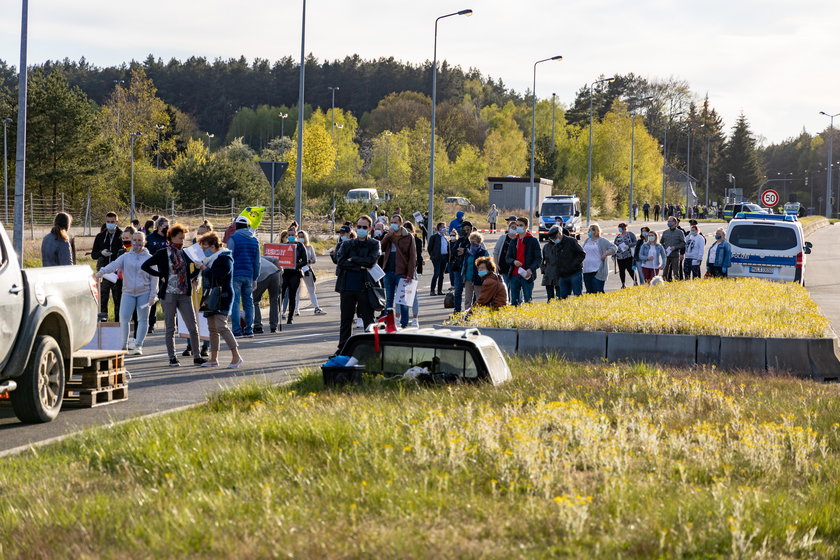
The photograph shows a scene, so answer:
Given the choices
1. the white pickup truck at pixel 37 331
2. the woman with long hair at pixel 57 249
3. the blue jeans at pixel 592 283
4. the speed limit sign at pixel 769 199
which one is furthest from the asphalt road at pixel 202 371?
the speed limit sign at pixel 769 199

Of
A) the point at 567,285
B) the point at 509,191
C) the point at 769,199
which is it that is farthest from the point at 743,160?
the point at 567,285

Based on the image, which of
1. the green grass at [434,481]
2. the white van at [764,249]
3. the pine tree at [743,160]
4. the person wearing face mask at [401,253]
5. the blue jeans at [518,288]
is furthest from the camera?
the pine tree at [743,160]

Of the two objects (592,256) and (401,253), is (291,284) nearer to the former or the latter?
(401,253)

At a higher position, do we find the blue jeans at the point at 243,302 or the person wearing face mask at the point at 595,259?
the person wearing face mask at the point at 595,259

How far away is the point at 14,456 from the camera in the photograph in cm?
779

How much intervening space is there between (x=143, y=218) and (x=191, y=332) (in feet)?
178

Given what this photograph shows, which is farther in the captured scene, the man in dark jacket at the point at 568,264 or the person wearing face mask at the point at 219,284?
the man in dark jacket at the point at 568,264

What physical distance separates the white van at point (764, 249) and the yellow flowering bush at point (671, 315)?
6947 mm

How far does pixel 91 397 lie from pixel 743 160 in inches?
5962

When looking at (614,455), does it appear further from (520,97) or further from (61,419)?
(520,97)

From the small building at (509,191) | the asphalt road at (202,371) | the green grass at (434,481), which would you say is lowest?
the asphalt road at (202,371)

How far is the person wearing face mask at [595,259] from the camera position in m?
21.4

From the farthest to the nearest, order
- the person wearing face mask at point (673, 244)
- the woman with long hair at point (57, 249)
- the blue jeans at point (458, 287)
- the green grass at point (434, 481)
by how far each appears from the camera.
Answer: the person wearing face mask at point (673, 244), the blue jeans at point (458, 287), the woman with long hair at point (57, 249), the green grass at point (434, 481)

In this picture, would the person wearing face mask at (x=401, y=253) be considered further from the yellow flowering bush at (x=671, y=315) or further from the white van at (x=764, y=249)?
the white van at (x=764, y=249)
